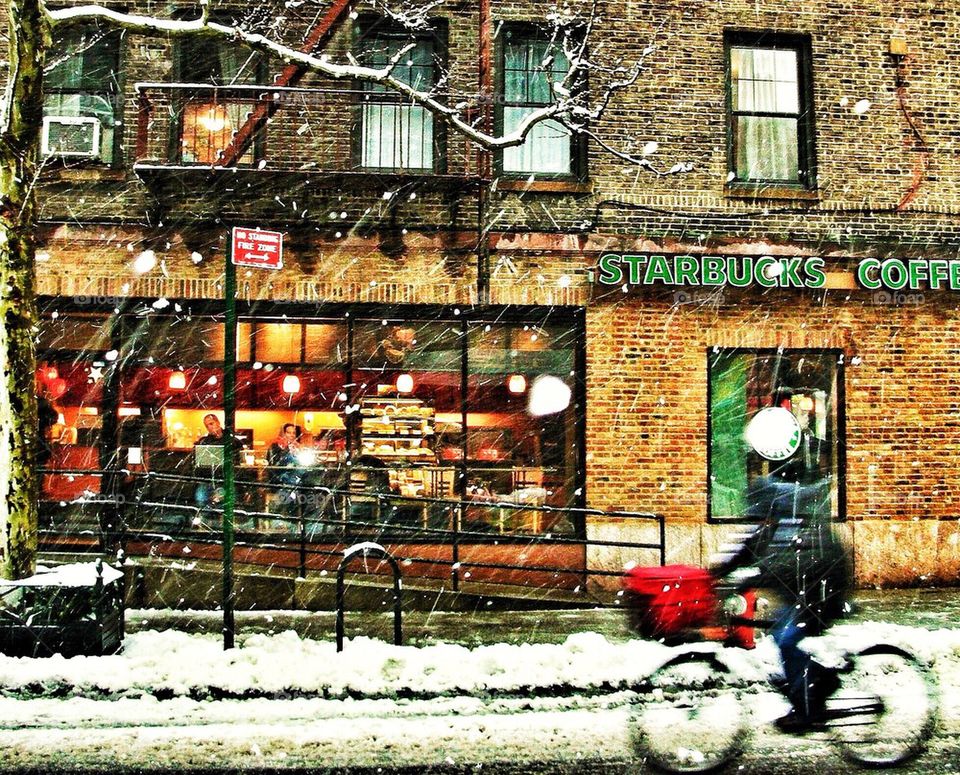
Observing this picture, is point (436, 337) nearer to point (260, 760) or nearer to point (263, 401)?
point (263, 401)

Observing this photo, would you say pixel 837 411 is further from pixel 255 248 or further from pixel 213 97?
pixel 213 97

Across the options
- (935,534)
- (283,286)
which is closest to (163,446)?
(283,286)

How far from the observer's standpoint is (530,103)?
11875 mm

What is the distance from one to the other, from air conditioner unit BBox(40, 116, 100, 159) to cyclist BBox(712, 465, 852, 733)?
32.2 feet

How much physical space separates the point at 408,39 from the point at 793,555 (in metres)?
9.14

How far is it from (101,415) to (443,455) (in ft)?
15.3

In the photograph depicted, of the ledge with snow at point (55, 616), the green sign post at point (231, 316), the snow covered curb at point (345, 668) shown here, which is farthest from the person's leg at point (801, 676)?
the ledge with snow at point (55, 616)

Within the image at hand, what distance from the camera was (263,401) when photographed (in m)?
11.7

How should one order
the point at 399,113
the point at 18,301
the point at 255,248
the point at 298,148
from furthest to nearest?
the point at 399,113 < the point at 298,148 < the point at 18,301 < the point at 255,248

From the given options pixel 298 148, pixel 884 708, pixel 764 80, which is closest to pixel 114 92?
pixel 298 148

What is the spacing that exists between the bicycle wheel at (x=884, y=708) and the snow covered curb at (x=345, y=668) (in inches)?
27.3

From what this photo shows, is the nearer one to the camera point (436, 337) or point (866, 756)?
point (866, 756)

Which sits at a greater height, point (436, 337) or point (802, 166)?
point (802, 166)

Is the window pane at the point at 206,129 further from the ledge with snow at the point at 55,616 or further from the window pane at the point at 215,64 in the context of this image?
the ledge with snow at the point at 55,616
